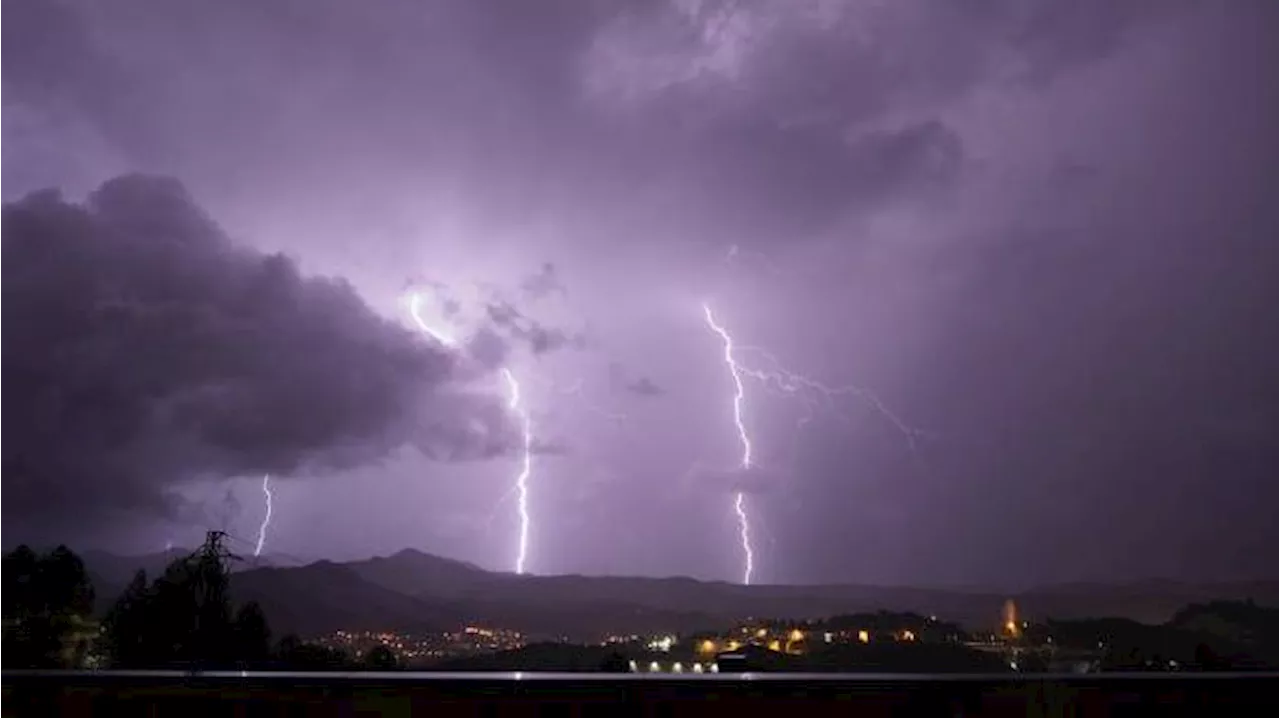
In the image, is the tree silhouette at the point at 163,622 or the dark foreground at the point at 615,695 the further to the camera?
the tree silhouette at the point at 163,622

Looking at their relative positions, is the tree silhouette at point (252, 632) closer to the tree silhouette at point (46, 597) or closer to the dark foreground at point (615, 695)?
the tree silhouette at point (46, 597)

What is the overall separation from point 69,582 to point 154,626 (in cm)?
1558

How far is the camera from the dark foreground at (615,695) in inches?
309

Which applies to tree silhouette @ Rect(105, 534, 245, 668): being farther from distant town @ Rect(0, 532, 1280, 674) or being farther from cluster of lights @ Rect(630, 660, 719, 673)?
cluster of lights @ Rect(630, 660, 719, 673)

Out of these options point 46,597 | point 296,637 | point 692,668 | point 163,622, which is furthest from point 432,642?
point 692,668

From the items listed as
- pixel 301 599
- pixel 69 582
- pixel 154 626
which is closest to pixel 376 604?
pixel 301 599

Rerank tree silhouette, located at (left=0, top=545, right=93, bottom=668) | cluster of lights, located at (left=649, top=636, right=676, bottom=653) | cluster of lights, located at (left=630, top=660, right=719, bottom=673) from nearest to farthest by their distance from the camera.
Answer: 1. cluster of lights, located at (left=630, top=660, right=719, bottom=673)
2. cluster of lights, located at (left=649, top=636, right=676, bottom=653)
3. tree silhouette, located at (left=0, top=545, right=93, bottom=668)

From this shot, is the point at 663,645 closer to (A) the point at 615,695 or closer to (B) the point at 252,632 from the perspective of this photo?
(B) the point at 252,632

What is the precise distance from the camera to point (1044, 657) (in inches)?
376

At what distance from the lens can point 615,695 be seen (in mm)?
7887

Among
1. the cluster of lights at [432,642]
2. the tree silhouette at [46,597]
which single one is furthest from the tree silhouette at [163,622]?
the cluster of lights at [432,642]

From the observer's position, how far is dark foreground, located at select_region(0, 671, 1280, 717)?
309 inches

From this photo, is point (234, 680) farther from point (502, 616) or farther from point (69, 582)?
point (502, 616)

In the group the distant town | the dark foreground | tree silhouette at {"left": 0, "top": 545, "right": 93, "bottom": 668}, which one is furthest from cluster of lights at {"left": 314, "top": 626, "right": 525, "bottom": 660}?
the dark foreground
